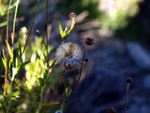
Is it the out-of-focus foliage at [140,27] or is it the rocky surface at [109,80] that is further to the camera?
the out-of-focus foliage at [140,27]

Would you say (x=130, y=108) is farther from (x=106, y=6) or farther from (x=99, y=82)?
(x=106, y=6)

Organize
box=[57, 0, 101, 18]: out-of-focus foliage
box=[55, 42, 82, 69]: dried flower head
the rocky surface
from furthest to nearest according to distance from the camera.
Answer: box=[57, 0, 101, 18]: out-of-focus foliage, the rocky surface, box=[55, 42, 82, 69]: dried flower head

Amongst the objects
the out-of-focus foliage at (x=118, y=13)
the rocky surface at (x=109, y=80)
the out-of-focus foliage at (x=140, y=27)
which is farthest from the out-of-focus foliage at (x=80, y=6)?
the out-of-focus foliage at (x=140, y=27)

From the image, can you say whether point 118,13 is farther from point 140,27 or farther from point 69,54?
point 69,54

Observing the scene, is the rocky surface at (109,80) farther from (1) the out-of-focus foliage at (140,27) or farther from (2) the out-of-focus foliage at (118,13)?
(2) the out-of-focus foliage at (118,13)

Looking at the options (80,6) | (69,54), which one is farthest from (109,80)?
(69,54)

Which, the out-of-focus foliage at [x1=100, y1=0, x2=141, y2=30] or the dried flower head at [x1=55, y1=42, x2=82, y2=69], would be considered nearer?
the dried flower head at [x1=55, y1=42, x2=82, y2=69]

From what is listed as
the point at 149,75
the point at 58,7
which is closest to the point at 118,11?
the point at 58,7

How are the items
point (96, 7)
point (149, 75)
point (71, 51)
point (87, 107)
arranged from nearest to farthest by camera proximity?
point (71, 51) < point (87, 107) < point (149, 75) < point (96, 7)

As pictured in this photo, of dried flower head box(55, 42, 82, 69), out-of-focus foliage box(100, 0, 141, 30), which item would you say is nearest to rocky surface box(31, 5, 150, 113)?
out-of-focus foliage box(100, 0, 141, 30)

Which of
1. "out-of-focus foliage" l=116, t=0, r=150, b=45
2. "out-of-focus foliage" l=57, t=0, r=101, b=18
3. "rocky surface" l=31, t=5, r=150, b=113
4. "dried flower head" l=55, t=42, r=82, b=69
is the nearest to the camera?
"dried flower head" l=55, t=42, r=82, b=69

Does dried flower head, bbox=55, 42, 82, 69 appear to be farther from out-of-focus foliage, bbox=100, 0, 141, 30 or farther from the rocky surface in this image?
out-of-focus foliage, bbox=100, 0, 141, 30
